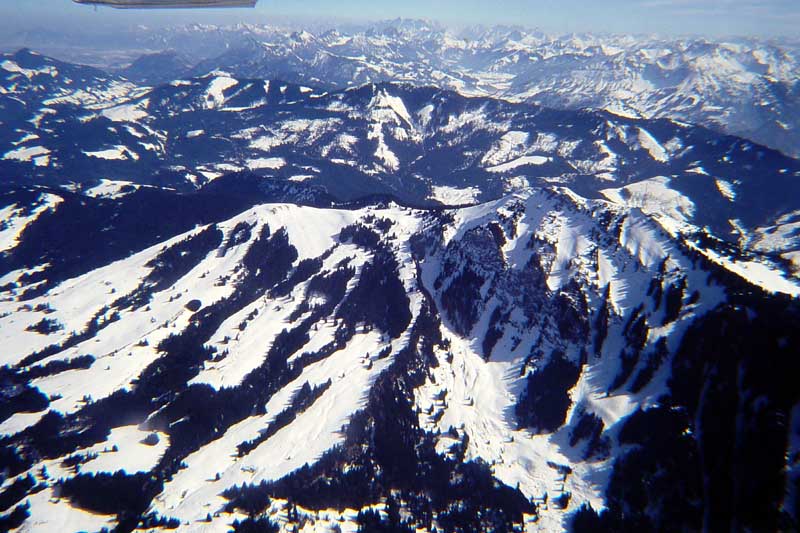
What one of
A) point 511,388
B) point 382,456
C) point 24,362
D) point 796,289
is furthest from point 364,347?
point 796,289

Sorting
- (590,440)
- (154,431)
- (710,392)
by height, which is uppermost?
(710,392)

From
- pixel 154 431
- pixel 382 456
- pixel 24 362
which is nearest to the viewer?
pixel 382 456

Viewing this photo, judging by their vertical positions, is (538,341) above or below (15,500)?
above

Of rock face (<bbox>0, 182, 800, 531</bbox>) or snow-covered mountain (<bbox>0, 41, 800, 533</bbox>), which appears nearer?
snow-covered mountain (<bbox>0, 41, 800, 533</bbox>)

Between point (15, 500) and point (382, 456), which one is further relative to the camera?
point (382, 456)

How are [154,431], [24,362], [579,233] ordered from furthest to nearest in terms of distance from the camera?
[579,233]
[24,362]
[154,431]

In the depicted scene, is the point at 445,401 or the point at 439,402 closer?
the point at 439,402

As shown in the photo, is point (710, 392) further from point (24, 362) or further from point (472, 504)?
point (24, 362)

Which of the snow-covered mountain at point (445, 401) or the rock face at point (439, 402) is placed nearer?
the snow-covered mountain at point (445, 401)
